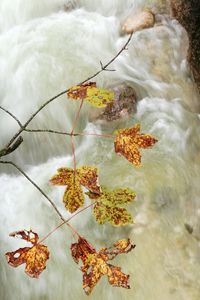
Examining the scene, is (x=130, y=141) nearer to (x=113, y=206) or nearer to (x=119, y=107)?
(x=113, y=206)

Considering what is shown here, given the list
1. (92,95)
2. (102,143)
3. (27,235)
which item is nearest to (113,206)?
(27,235)

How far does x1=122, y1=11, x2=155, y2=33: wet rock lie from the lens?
18.4 feet

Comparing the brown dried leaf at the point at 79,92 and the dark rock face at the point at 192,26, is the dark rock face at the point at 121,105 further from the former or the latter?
the brown dried leaf at the point at 79,92

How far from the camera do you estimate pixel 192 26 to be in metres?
5.13

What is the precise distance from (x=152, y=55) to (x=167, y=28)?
0.52 metres

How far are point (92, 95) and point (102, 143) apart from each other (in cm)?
270

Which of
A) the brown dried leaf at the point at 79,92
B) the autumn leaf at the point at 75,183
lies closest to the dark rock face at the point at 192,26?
the brown dried leaf at the point at 79,92

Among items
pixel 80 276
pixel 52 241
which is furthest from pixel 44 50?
pixel 80 276

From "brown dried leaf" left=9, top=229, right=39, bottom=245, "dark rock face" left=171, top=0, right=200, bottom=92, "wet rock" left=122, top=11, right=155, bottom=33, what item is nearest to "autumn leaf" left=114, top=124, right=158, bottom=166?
"brown dried leaf" left=9, top=229, right=39, bottom=245

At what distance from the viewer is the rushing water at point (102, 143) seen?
11.0 ft

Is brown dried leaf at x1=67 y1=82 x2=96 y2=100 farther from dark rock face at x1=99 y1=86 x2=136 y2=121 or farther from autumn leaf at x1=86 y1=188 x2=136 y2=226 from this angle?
dark rock face at x1=99 y1=86 x2=136 y2=121

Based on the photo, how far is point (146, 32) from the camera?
5.51 m

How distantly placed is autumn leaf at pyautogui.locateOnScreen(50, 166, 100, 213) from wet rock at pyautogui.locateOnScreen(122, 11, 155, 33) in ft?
14.5

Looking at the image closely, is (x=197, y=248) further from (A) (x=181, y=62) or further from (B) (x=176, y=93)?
(A) (x=181, y=62)
